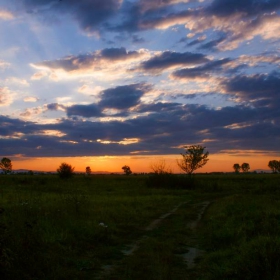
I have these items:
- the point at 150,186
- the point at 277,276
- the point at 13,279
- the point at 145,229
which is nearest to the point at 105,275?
the point at 13,279

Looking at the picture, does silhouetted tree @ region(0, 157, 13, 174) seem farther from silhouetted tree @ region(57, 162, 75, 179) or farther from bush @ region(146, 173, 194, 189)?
bush @ region(146, 173, 194, 189)

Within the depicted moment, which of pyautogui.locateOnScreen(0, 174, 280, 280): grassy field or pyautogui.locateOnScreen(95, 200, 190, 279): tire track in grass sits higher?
pyautogui.locateOnScreen(0, 174, 280, 280): grassy field

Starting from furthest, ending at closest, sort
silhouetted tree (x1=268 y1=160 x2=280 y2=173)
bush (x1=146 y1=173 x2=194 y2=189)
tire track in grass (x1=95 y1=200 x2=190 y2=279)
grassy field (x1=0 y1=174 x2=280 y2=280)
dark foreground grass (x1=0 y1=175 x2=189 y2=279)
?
1. silhouetted tree (x1=268 y1=160 x2=280 y2=173)
2. bush (x1=146 y1=173 x2=194 y2=189)
3. tire track in grass (x1=95 y1=200 x2=190 y2=279)
4. dark foreground grass (x1=0 y1=175 x2=189 y2=279)
5. grassy field (x1=0 y1=174 x2=280 y2=280)

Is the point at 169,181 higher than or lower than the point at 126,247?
higher

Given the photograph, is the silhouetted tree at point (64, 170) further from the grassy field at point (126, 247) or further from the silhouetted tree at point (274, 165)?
the silhouetted tree at point (274, 165)

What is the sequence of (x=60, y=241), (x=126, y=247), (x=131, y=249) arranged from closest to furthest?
(x=60, y=241), (x=131, y=249), (x=126, y=247)

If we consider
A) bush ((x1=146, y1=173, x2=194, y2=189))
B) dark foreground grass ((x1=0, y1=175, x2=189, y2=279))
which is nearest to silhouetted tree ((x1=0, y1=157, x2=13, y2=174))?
bush ((x1=146, y1=173, x2=194, y2=189))

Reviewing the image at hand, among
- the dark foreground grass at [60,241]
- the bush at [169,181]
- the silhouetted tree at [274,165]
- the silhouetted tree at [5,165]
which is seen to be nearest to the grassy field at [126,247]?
the dark foreground grass at [60,241]

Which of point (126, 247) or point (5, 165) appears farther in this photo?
point (5, 165)

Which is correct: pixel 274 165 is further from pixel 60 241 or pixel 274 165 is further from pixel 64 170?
pixel 60 241

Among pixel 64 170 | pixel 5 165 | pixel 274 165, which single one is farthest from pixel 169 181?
pixel 274 165

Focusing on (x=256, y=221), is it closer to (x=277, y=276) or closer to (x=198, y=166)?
(x=277, y=276)

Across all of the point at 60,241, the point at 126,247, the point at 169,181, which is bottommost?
Answer: the point at 126,247

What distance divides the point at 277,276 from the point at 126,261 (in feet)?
14.4
